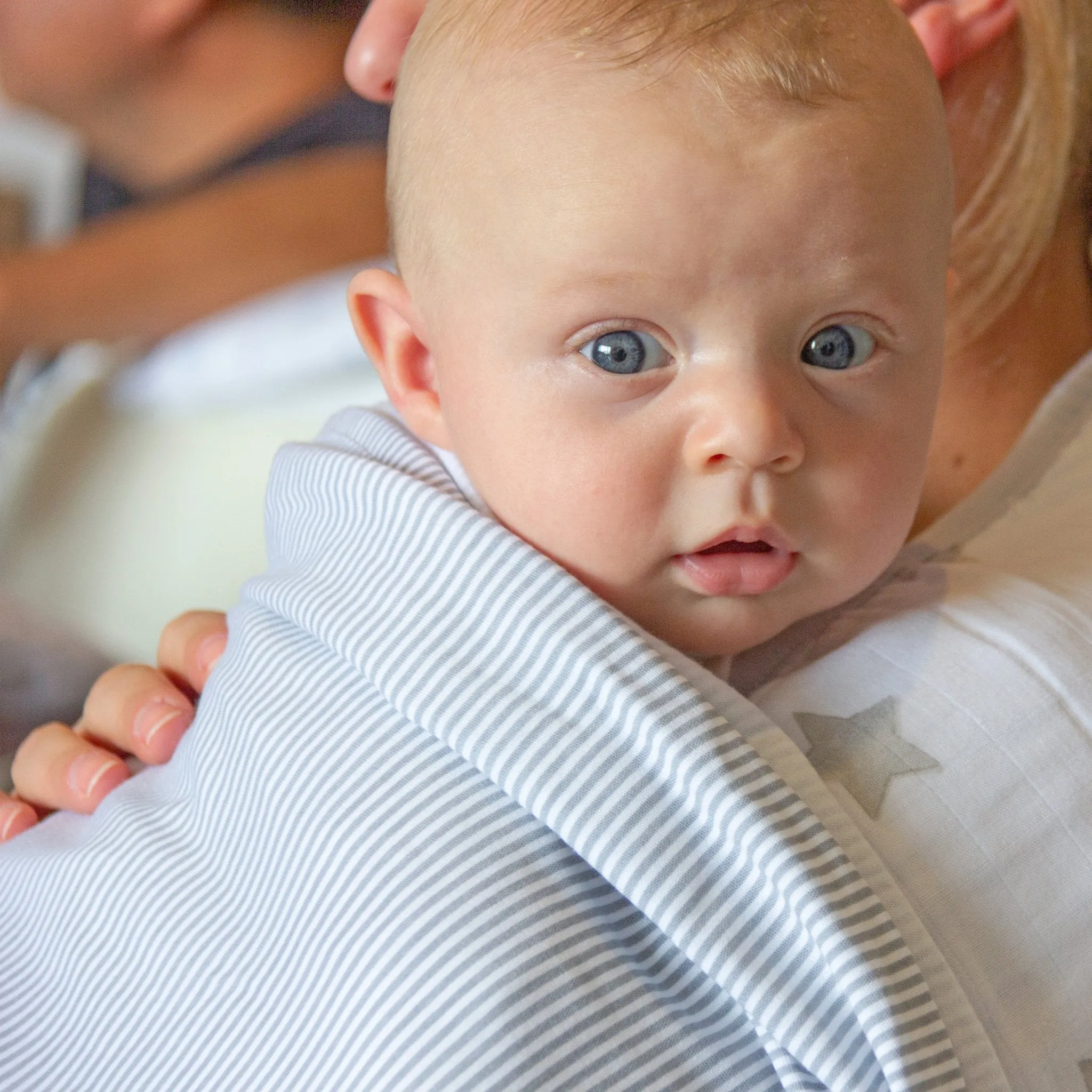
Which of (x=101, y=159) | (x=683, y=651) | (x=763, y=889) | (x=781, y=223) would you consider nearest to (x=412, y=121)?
(x=781, y=223)

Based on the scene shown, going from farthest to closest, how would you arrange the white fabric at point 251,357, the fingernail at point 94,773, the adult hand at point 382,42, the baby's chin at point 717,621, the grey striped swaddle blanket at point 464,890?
the white fabric at point 251,357
the adult hand at point 382,42
the fingernail at point 94,773
the baby's chin at point 717,621
the grey striped swaddle blanket at point 464,890

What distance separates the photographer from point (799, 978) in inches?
20.3

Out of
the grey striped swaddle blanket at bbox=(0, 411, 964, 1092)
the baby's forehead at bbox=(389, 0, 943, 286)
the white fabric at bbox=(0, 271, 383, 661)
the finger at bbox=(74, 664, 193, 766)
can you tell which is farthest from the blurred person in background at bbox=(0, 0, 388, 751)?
the baby's forehead at bbox=(389, 0, 943, 286)

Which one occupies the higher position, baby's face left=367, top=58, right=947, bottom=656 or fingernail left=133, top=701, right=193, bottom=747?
baby's face left=367, top=58, right=947, bottom=656

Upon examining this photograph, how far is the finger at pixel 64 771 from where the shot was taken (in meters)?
0.76

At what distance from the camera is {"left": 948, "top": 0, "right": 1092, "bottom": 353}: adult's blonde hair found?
1.07m

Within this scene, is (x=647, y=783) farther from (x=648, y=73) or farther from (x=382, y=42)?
(x=382, y=42)

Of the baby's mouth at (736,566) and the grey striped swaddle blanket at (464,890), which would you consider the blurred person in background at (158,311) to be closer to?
the grey striped swaddle blanket at (464,890)

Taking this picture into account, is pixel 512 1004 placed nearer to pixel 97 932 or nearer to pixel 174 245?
pixel 97 932

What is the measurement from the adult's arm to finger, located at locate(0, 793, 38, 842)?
370 millimetres

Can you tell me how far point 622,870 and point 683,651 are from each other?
151 mm

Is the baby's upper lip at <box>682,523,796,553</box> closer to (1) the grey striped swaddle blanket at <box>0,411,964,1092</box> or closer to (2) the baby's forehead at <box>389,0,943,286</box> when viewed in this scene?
(1) the grey striped swaddle blanket at <box>0,411,964,1092</box>

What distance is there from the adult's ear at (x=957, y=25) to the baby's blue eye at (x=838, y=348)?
53 centimetres

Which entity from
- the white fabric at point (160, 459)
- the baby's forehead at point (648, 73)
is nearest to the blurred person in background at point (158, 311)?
the white fabric at point (160, 459)
